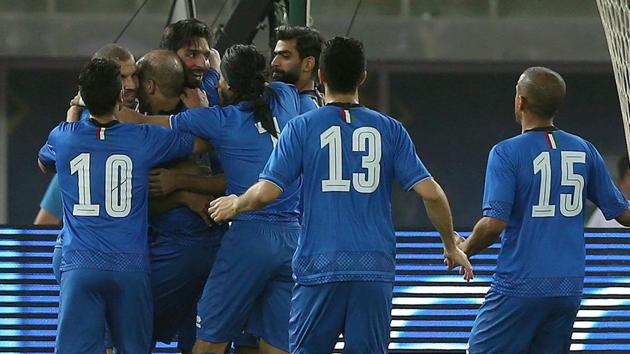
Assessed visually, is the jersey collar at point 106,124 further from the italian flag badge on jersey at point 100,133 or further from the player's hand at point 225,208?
the player's hand at point 225,208

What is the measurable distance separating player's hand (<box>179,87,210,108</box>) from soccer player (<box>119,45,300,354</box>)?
0.26 m

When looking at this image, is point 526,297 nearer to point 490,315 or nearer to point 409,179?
point 490,315

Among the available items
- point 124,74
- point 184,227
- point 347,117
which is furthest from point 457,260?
point 124,74

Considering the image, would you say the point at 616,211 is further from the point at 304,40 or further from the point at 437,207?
the point at 304,40

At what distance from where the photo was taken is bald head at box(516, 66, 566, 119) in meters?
8.58

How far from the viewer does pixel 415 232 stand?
35.3 ft

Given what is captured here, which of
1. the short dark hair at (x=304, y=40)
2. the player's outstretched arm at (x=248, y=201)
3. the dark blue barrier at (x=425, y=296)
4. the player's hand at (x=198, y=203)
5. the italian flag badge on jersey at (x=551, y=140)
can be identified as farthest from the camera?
the dark blue barrier at (x=425, y=296)

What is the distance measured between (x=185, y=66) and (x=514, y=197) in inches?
81.0

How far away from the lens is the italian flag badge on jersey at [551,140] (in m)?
8.55

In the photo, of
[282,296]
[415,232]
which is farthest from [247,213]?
[415,232]

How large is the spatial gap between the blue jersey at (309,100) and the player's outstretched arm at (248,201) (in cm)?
125

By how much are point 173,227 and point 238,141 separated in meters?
0.66

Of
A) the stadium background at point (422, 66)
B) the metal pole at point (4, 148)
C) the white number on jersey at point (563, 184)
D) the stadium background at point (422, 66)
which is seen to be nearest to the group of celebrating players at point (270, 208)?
the white number on jersey at point (563, 184)

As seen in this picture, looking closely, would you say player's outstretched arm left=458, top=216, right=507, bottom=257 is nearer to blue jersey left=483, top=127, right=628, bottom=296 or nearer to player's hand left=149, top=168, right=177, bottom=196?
blue jersey left=483, top=127, right=628, bottom=296
